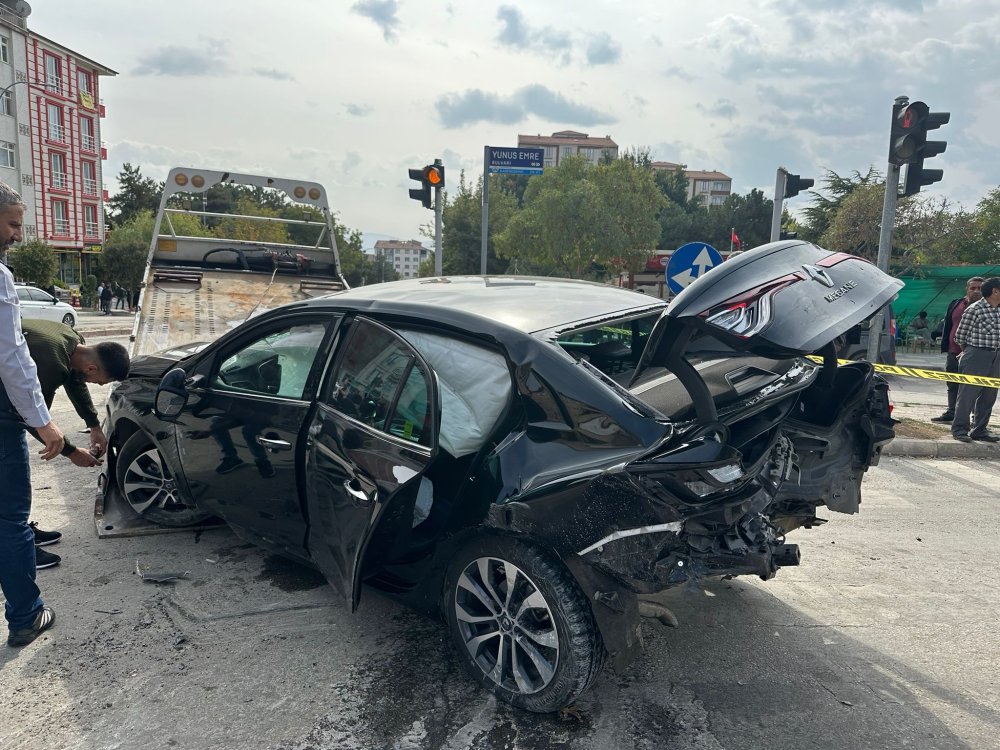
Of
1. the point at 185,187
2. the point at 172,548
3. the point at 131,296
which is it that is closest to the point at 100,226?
the point at 131,296

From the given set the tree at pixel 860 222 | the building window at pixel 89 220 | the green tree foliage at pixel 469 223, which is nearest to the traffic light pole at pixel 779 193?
the tree at pixel 860 222

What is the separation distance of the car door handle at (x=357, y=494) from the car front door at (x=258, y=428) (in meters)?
0.43

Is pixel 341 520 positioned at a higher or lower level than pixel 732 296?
lower

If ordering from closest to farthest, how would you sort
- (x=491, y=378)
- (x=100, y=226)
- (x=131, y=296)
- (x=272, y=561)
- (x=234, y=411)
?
(x=491, y=378) < (x=234, y=411) < (x=272, y=561) < (x=131, y=296) < (x=100, y=226)

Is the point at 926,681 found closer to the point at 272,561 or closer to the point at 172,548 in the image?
the point at 272,561

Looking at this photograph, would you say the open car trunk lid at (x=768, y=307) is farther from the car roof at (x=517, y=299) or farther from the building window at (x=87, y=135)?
the building window at (x=87, y=135)

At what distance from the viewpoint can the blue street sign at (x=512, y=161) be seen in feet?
46.0

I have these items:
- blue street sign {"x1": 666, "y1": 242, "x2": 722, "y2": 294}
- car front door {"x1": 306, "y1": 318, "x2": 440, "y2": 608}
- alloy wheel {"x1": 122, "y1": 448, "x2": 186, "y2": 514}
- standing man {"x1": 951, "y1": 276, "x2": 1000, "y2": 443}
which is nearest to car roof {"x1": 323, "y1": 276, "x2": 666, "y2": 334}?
car front door {"x1": 306, "y1": 318, "x2": 440, "y2": 608}

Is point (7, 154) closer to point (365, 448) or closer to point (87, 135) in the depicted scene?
point (87, 135)

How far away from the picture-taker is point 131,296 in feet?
136

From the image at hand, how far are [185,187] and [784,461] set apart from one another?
29.9 ft

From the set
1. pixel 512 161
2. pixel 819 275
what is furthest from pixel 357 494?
pixel 512 161

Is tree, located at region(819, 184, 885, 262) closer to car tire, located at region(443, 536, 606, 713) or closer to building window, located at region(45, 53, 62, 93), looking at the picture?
car tire, located at region(443, 536, 606, 713)

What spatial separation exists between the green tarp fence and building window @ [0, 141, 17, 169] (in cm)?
4894
